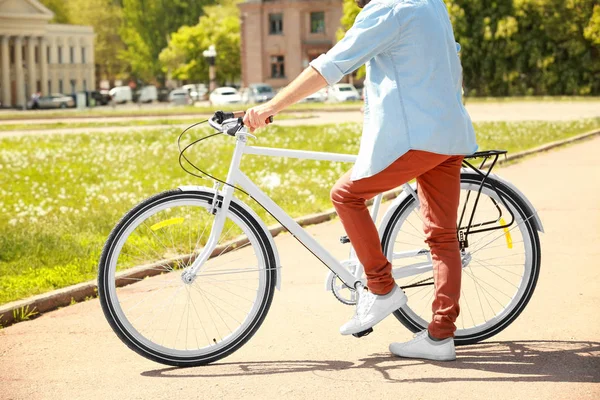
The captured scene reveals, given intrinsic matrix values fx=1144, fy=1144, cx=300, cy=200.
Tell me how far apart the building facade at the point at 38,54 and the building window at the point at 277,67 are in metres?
26.4

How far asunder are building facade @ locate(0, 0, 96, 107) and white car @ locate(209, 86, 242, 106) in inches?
1280

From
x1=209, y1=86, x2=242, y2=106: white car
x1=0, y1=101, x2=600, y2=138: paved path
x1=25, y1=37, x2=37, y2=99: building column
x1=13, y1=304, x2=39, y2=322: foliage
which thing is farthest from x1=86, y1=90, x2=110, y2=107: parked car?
x1=13, y1=304, x2=39, y2=322: foliage

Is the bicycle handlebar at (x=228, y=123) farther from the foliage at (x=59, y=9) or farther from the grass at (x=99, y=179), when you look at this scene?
the foliage at (x=59, y=9)

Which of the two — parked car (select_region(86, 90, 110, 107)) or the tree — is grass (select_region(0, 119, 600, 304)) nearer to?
parked car (select_region(86, 90, 110, 107))

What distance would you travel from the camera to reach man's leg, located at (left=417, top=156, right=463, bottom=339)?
5.05 m

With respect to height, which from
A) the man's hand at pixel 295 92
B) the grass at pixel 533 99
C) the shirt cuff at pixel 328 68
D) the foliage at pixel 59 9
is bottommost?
the grass at pixel 533 99

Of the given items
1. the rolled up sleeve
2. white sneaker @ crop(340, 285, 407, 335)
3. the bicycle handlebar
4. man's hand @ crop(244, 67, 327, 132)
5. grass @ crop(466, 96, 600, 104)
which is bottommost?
grass @ crop(466, 96, 600, 104)

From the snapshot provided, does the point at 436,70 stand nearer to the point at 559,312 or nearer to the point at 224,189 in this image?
the point at 224,189

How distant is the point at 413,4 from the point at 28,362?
2.45 m

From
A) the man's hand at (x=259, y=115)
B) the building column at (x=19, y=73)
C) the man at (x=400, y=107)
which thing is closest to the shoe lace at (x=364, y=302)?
the man at (x=400, y=107)

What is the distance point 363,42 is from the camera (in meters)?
4.69

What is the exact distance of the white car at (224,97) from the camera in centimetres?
7038

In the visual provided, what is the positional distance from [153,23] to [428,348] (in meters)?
110

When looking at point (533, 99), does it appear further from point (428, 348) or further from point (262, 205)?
point (262, 205)
